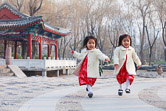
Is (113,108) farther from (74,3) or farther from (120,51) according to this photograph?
(74,3)

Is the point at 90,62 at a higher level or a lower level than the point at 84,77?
higher

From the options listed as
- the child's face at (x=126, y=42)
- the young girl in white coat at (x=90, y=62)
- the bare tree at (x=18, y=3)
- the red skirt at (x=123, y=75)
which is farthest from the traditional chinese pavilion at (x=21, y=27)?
the red skirt at (x=123, y=75)

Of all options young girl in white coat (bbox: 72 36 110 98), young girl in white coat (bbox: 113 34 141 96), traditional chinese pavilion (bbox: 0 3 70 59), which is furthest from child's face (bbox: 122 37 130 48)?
traditional chinese pavilion (bbox: 0 3 70 59)

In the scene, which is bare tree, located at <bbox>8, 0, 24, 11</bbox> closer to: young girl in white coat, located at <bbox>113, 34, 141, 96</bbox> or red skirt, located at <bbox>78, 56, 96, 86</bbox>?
red skirt, located at <bbox>78, 56, 96, 86</bbox>

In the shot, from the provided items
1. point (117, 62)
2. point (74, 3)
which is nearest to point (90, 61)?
point (117, 62)

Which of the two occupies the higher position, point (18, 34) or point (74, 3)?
point (74, 3)

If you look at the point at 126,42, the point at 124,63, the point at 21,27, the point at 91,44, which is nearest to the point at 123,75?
the point at 124,63

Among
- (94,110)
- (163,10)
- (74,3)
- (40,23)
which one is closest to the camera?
(94,110)

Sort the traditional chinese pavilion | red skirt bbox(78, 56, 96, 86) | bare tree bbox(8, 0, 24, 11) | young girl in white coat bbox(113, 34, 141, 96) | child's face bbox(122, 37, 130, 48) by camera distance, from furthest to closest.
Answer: bare tree bbox(8, 0, 24, 11) → the traditional chinese pavilion → child's face bbox(122, 37, 130, 48) → young girl in white coat bbox(113, 34, 141, 96) → red skirt bbox(78, 56, 96, 86)

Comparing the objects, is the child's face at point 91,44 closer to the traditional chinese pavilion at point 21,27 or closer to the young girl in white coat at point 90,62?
the young girl in white coat at point 90,62

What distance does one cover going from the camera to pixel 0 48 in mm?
28031

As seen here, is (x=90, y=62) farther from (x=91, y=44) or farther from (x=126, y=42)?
(x=126, y=42)

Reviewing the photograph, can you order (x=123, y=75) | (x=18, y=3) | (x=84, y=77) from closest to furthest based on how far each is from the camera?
(x=84, y=77)
(x=123, y=75)
(x=18, y=3)

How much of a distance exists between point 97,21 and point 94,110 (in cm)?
2661
